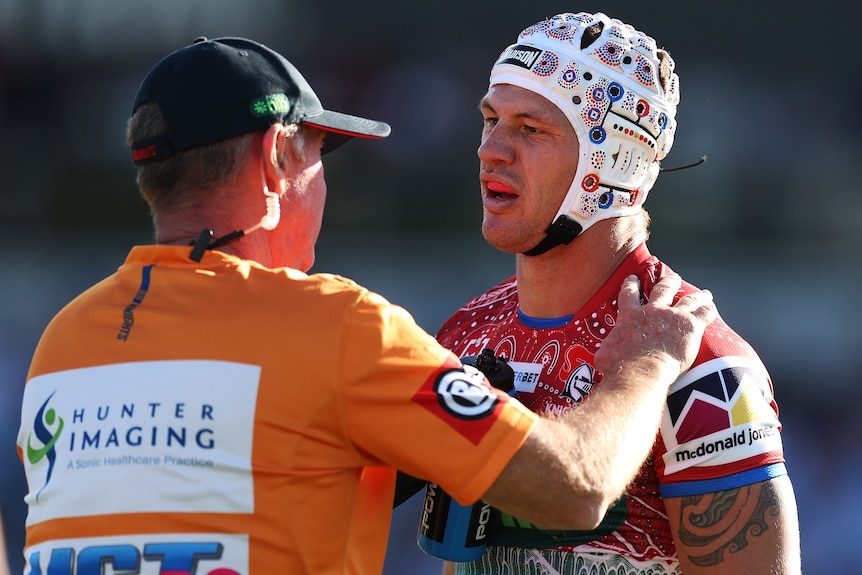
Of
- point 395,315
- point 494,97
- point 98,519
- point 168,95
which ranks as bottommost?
point 98,519

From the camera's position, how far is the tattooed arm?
9.20 feet

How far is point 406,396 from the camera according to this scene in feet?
7.67

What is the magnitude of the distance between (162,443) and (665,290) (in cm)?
154

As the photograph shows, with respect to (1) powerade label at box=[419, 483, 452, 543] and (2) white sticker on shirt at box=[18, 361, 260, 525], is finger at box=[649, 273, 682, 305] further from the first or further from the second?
(2) white sticker on shirt at box=[18, 361, 260, 525]

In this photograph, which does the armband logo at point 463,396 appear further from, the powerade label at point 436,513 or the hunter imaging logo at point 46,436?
the hunter imaging logo at point 46,436

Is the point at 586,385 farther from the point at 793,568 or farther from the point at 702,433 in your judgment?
the point at 793,568

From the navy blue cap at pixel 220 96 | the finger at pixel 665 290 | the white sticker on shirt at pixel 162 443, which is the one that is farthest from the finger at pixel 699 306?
the white sticker on shirt at pixel 162 443

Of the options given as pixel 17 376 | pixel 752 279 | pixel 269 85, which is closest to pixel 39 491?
pixel 269 85

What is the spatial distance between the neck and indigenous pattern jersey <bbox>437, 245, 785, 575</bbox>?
0.05 meters

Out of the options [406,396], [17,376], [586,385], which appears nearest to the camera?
[406,396]

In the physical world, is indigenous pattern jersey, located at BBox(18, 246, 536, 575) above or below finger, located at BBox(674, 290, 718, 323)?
below

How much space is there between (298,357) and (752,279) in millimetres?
7705

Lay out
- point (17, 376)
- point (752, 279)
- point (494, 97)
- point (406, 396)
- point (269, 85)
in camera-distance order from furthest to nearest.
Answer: point (752, 279) → point (17, 376) → point (494, 97) → point (269, 85) → point (406, 396)

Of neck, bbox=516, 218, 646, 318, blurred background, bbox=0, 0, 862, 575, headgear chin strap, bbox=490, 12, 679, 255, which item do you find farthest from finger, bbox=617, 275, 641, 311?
blurred background, bbox=0, 0, 862, 575
